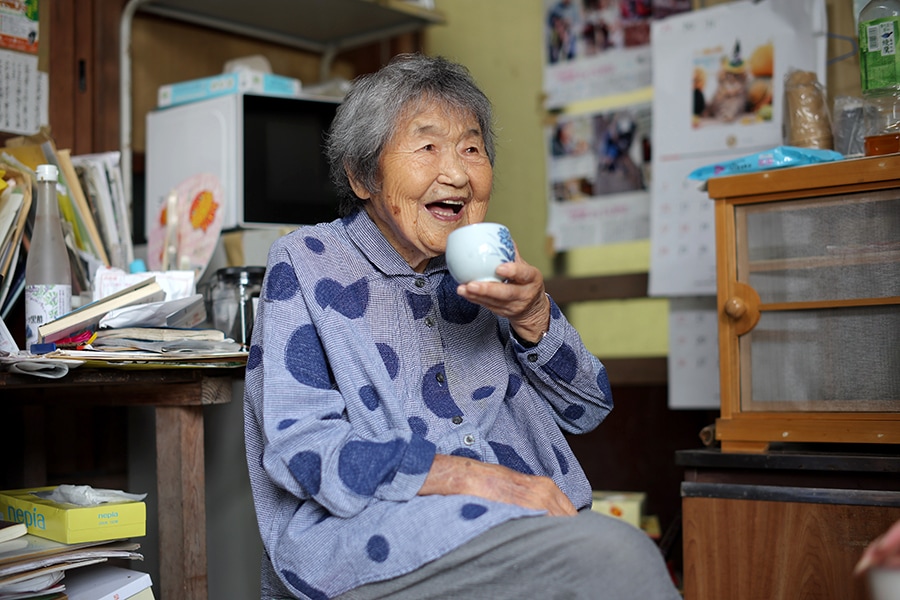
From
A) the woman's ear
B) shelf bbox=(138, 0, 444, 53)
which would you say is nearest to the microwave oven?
shelf bbox=(138, 0, 444, 53)

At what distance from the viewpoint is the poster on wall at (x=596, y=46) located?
2.77m

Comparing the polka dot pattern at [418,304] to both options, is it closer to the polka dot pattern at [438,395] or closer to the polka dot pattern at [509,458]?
the polka dot pattern at [438,395]

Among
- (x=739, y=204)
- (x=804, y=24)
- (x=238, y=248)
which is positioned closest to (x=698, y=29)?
(x=804, y=24)

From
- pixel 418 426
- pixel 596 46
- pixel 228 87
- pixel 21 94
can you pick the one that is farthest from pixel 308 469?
pixel 596 46

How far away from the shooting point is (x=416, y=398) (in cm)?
128

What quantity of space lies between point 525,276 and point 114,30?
65.4 inches

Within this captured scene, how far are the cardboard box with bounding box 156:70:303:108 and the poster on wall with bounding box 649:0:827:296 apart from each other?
1.03 metres

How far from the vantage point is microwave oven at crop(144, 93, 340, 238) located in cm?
213

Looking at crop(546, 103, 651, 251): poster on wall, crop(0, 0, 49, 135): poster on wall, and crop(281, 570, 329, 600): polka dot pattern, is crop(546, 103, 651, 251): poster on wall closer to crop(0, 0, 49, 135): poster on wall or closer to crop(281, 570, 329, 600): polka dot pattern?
crop(0, 0, 49, 135): poster on wall

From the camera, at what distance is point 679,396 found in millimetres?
2572

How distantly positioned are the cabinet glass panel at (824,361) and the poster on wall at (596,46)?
1.24 meters

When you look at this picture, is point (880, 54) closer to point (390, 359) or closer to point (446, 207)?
point (446, 207)

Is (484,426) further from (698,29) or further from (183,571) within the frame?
(698,29)

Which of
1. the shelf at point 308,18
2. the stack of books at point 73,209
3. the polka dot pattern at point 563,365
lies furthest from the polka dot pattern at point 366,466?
the shelf at point 308,18
